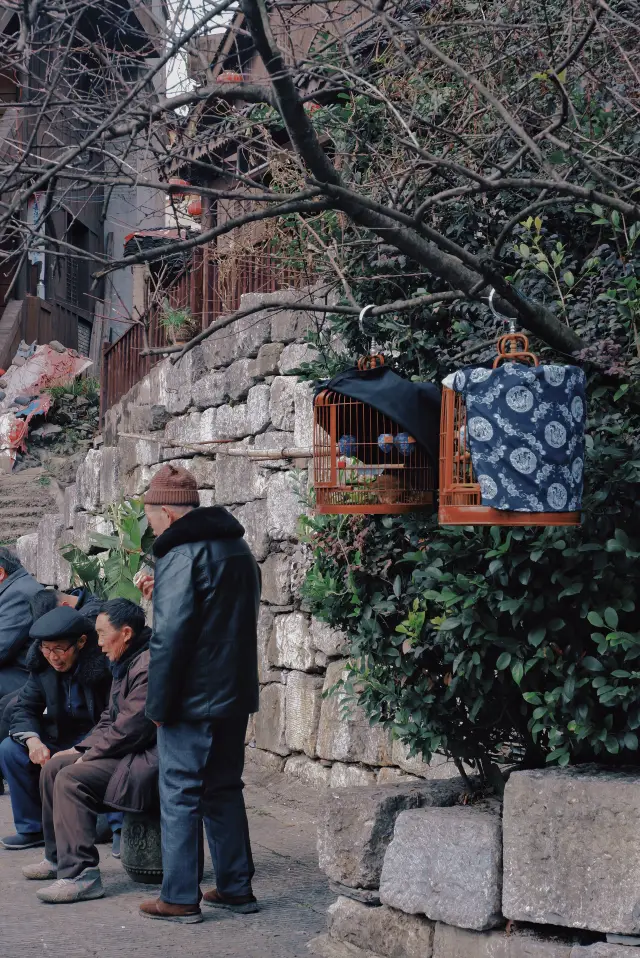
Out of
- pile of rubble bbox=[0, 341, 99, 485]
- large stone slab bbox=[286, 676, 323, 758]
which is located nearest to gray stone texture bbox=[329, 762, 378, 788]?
large stone slab bbox=[286, 676, 323, 758]

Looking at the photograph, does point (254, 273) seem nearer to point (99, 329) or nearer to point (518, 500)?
point (518, 500)

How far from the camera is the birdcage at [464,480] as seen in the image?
334 cm

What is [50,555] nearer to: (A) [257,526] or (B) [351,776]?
(A) [257,526]

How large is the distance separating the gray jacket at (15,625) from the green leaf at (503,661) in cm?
400

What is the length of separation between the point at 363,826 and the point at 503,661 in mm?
1018

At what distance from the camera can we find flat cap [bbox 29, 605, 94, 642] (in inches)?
228

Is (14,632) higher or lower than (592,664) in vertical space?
lower

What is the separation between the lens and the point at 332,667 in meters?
7.07

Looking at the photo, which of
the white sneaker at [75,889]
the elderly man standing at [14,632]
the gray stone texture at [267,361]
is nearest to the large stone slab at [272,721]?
the elderly man standing at [14,632]

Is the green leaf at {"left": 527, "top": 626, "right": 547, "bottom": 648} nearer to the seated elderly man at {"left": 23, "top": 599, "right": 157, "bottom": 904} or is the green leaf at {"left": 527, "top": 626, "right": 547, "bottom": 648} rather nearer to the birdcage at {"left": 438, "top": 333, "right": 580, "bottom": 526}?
the birdcage at {"left": 438, "top": 333, "right": 580, "bottom": 526}

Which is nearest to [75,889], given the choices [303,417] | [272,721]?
[272,721]

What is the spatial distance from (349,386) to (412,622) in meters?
0.92

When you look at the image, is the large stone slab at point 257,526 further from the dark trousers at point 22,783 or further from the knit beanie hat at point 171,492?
the knit beanie hat at point 171,492

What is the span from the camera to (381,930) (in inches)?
165
